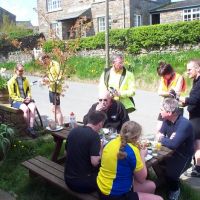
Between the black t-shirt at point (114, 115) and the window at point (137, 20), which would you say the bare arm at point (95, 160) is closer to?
the black t-shirt at point (114, 115)

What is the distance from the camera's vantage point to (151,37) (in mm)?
16984

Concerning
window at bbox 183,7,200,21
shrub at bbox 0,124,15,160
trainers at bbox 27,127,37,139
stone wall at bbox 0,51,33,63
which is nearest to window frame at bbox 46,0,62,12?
stone wall at bbox 0,51,33,63

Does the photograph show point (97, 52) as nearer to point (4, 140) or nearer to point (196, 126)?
point (4, 140)

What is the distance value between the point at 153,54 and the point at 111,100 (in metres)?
11.6

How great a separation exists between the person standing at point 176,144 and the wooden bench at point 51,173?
1.12 metres

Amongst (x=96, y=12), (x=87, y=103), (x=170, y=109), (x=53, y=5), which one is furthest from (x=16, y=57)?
(x=170, y=109)

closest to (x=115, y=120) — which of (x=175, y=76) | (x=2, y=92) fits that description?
(x=175, y=76)

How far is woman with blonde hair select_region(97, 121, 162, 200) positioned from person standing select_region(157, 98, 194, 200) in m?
0.91

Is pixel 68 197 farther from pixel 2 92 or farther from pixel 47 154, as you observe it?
pixel 2 92

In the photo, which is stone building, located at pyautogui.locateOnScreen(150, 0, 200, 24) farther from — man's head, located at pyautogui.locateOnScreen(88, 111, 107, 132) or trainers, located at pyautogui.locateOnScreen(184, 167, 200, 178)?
man's head, located at pyautogui.locateOnScreen(88, 111, 107, 132)

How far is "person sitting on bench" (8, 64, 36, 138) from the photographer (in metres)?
7.19

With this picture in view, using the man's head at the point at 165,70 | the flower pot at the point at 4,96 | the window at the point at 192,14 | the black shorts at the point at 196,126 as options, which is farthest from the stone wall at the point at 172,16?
the black shorts at the point at 196,126

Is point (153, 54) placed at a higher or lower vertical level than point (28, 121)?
higher

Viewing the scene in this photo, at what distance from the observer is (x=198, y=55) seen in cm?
1423
